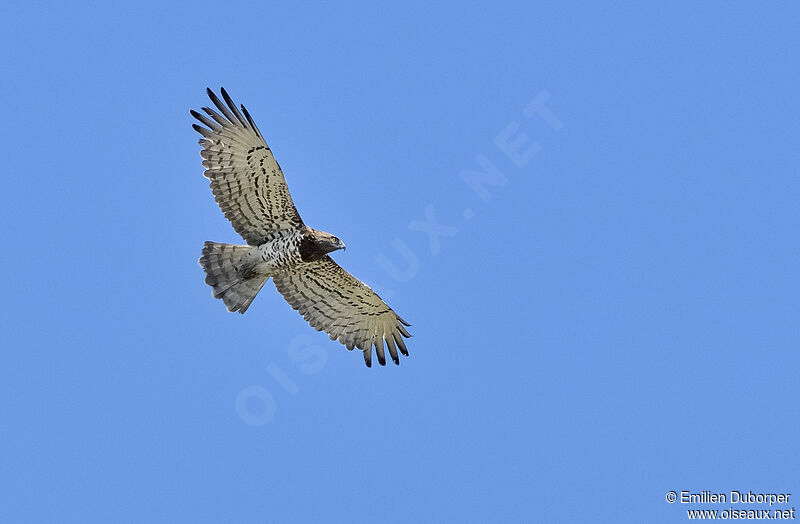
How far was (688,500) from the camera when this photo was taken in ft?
55.3

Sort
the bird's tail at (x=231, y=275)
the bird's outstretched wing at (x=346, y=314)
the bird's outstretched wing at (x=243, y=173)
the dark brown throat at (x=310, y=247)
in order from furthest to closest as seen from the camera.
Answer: the bird's outstretched wing at (x=346, y=314), the bird's tail at (x=231, y=275), the dark brown throat at (x=310, y=247), the bird's outstretched wing at (x=243, y=173)

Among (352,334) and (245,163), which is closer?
(245,163)

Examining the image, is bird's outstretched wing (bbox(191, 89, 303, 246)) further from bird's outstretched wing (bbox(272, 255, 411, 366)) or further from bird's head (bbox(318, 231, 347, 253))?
bird's outstretched wing (bbox(272, 255, 411, 366))

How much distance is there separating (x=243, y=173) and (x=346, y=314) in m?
2.86

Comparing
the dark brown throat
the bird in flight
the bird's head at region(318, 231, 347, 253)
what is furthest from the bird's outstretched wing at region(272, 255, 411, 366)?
the bird's head at region(318, 231, 347, 253)

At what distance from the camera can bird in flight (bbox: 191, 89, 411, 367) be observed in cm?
1611

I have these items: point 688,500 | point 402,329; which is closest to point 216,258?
point 402,329

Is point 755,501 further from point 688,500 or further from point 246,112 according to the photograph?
point 246,112

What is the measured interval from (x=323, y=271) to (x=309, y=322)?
0.95m

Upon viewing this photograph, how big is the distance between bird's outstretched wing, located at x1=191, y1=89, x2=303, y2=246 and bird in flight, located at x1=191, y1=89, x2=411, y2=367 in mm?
14

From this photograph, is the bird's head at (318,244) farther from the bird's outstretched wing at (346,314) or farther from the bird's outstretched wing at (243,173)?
the bird's outstretched wing at (346,314)

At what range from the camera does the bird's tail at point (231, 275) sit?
16672mm

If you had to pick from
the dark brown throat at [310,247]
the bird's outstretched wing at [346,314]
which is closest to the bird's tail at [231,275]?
the bird's outstretched wing at [346,314]

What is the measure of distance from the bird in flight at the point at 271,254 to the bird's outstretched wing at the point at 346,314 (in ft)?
0.05
